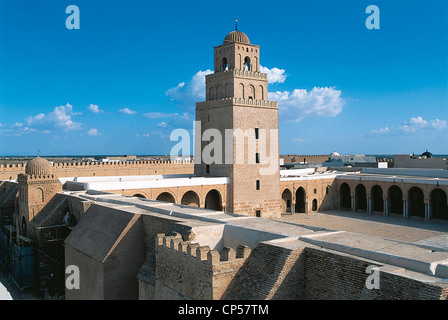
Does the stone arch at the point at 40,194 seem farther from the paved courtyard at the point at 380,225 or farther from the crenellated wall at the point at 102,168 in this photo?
the paved courtyard at the point at 380,225

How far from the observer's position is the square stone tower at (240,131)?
2547 cm

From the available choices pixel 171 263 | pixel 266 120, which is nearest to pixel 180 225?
pixel 171 263

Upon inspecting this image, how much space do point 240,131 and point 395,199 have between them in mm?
14634

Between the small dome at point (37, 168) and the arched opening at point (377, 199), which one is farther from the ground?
the small dome at point (37, 168)

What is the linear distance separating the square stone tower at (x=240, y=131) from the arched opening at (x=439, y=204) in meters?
11.4

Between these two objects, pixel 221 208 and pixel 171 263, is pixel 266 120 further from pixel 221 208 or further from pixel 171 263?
pixel 171 263

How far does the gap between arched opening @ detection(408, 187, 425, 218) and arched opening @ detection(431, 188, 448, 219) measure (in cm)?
87

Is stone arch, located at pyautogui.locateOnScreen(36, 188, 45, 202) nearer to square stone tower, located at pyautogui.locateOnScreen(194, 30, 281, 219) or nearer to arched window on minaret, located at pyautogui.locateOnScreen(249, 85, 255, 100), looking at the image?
square stone tower, located at pyautogui.locateOnScreen(194, 30, 281, 219)

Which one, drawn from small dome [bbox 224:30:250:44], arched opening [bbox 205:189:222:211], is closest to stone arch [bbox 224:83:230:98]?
small dome [bbox 224:30:250:44]

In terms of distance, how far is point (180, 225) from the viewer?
12.4m

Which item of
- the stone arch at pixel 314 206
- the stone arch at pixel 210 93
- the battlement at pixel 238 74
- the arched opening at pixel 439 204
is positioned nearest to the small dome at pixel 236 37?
the battlement at pixel 238 74

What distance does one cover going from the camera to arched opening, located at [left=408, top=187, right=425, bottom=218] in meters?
29.4

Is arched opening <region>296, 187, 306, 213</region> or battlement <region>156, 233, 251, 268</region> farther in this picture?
arched opening <region>296, 187, 306, 213</region>
